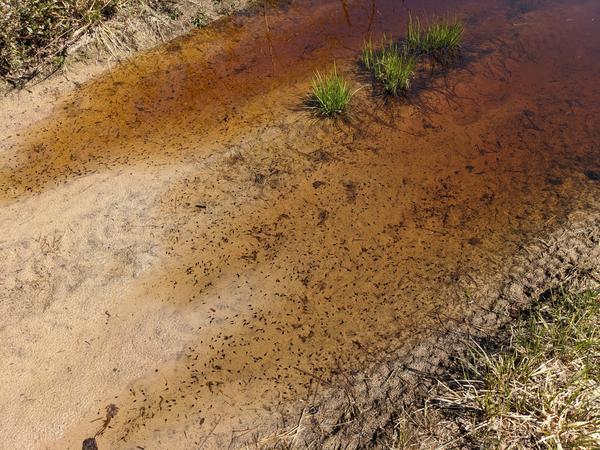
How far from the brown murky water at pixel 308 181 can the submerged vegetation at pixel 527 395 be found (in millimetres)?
528

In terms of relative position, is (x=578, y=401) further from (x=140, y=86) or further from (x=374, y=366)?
(x=140, y=86)

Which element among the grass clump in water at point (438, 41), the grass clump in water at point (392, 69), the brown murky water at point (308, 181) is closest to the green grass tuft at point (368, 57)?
the grass clump in water at point (392, 69)

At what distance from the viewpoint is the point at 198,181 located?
14.3 feet

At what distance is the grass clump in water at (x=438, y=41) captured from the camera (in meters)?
5.73

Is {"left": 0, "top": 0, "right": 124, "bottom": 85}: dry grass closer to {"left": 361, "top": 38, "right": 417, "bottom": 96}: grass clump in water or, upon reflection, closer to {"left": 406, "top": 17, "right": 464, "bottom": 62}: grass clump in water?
{"left": 361, "top": 38, "right": 417, "bottom": 96}: grass clump in water

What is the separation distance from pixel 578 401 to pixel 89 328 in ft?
10.8

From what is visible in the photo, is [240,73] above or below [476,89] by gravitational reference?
above

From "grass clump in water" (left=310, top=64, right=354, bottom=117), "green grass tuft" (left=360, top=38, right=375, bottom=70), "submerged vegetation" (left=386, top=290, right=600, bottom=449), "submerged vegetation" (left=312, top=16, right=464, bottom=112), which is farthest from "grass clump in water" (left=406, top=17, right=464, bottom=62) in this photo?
"submerged vegetation" (left=386, top=290, right=600, bottom=449)

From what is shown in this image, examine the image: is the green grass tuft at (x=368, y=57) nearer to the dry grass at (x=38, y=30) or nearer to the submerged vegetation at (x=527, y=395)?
the dry grass at (x=38, y=30)

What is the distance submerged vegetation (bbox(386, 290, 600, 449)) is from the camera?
2.60 m

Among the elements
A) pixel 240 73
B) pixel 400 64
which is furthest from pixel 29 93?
pixel 400 64

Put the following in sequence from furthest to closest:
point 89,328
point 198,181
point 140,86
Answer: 1. point 140,86
2. point 198,181
3. point 89,328

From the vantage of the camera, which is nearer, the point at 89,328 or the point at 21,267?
the point at 89,328

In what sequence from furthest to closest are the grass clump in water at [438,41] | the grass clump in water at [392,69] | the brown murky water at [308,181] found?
the grass clump in water at [438,41], the grass clump in water at [392,69], the brown murky water at [308,181]
